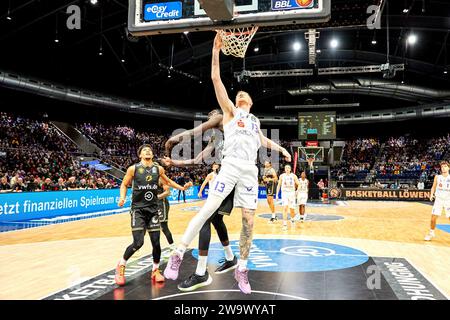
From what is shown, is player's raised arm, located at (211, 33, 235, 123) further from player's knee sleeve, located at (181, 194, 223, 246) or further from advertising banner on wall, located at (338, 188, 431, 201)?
advertising banner on wall, located at (338, 188, 431, 201)

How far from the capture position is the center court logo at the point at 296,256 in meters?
5.89

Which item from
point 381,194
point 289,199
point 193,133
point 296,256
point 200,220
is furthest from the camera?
point 381,194

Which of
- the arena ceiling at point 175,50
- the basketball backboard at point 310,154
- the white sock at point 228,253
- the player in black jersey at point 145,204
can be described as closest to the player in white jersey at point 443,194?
the white sock at point 228,253

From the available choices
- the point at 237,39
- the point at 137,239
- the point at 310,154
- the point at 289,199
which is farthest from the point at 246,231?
the point at 310,154

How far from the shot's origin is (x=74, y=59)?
2453cm

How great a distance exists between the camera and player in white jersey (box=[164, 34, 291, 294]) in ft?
11.8

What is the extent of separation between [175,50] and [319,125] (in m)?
10.8

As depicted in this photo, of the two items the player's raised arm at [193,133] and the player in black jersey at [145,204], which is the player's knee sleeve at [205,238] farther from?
the player in black jersey at [145,204]

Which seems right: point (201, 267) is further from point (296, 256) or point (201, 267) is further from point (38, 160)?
point (38, 160)

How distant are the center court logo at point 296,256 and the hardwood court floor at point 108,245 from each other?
659 mm

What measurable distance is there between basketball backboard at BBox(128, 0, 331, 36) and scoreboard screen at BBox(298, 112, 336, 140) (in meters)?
18.8

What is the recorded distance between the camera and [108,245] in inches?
319

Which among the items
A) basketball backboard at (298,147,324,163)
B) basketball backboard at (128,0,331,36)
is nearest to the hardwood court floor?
basketball backboard at (128,0,331,36)
